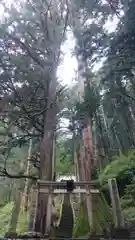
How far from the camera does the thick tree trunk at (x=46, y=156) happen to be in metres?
3.81

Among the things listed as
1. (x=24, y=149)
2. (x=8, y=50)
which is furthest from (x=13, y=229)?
(x=24, y=149)

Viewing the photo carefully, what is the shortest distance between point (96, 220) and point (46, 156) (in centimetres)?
219

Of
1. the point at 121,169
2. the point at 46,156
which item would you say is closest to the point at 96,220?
the point at 46,156

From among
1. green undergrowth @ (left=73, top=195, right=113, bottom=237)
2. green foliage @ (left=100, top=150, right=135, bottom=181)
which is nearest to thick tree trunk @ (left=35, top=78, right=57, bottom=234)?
green undergrowth @ (left=73, top=195, right=113, bottom=237)

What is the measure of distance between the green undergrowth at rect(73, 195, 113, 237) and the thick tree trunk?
2.31 feet

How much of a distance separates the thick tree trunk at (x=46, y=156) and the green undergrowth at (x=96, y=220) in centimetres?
70

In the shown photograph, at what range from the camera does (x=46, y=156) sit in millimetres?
5129

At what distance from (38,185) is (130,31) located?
19.1 feet

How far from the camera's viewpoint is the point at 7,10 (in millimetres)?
A: 6234

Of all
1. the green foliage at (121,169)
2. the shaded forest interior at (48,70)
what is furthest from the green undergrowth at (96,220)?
the green foliage at (121,169)

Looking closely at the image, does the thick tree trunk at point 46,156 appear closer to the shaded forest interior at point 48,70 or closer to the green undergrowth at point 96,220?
the shaded forest interior at point 48,70

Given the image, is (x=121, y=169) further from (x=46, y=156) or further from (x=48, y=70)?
(x=48, y=70)

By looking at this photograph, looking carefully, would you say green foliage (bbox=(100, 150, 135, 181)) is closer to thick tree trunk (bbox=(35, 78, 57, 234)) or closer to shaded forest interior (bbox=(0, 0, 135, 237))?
shaded forest interior (bbox=(0, 0, 135, 237))

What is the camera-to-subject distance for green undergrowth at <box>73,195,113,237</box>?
3.19 m
